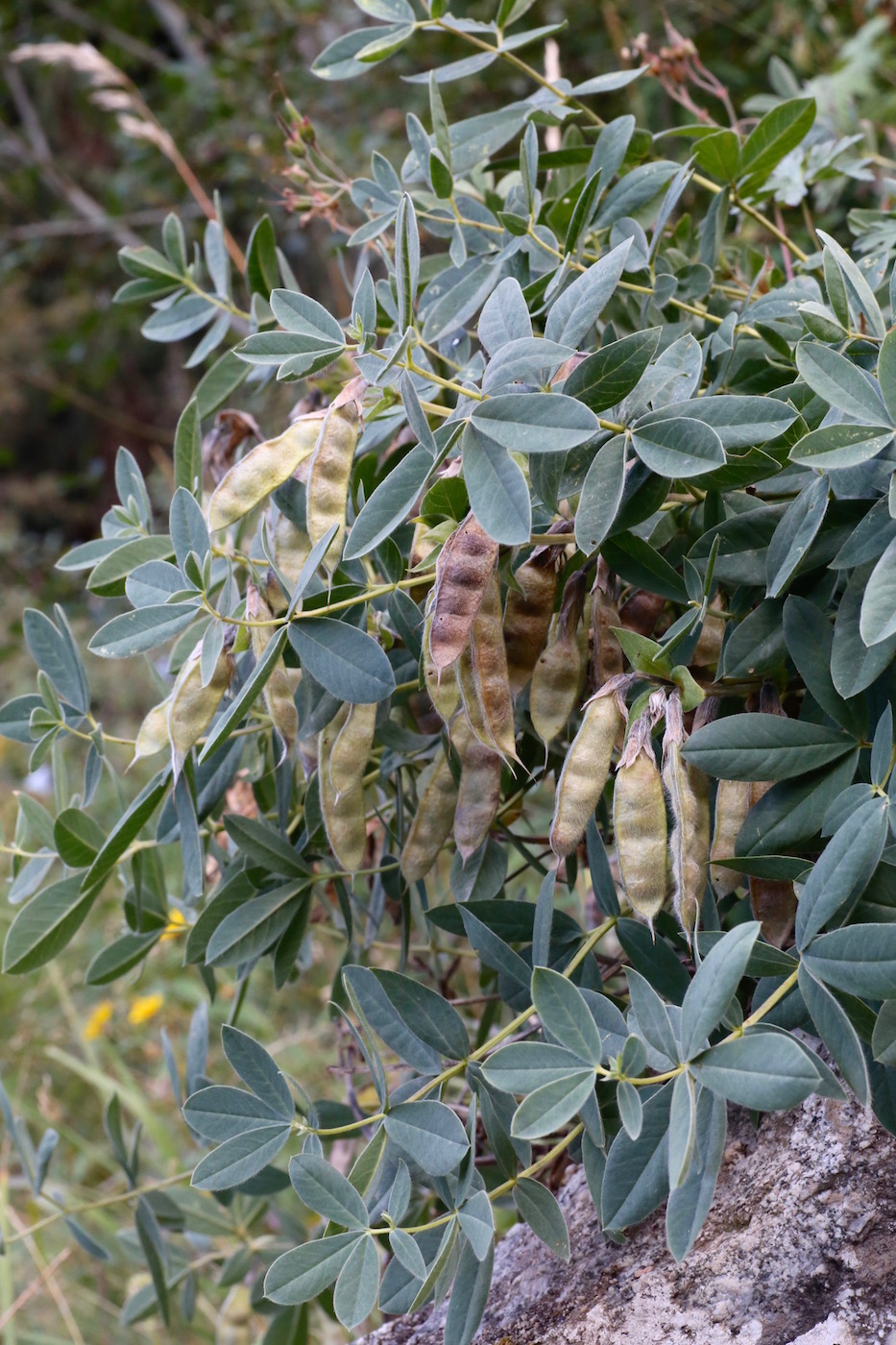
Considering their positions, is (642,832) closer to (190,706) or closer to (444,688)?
(444,688)

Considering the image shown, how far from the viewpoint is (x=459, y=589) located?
59 cm

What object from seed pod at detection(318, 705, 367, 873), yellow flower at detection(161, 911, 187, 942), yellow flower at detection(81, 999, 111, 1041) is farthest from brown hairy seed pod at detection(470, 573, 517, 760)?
yellow flower at detection(81, 999, 111, 1041)

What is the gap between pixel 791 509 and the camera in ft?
1.99

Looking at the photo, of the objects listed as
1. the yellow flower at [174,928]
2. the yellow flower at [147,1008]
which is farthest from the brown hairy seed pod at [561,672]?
the yellow flower at [147,1008]

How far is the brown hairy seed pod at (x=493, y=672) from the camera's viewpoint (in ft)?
2.03

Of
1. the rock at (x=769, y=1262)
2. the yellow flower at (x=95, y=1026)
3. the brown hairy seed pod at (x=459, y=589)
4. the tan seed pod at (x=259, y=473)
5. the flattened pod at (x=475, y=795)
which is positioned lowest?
the yellow flower at (x=95, y=1026)

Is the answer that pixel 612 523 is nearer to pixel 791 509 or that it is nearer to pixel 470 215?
pixel 791 509

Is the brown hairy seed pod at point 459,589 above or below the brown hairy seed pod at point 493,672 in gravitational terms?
above

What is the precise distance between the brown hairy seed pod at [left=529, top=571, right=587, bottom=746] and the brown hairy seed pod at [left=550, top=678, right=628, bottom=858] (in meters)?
0.04

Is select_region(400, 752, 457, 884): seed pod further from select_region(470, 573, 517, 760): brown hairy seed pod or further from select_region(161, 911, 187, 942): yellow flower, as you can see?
select_region(161, 911, 187, 942): yellow flower

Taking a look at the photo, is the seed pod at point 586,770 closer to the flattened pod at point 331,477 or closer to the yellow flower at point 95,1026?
the flattened pod at point 331,477

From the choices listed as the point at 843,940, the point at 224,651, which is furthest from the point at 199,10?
the point at 843,940

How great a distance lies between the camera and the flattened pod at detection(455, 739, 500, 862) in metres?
0.68

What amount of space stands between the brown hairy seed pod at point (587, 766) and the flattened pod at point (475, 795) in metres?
0.07
